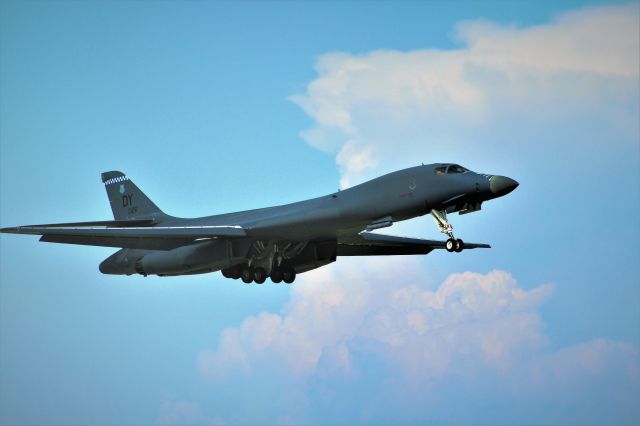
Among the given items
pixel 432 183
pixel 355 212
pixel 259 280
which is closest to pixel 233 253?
pixel 259 280

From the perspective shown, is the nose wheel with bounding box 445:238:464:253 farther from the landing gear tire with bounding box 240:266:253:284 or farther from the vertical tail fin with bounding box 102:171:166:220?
the vertical tail fin with bounding box 102:171:166:220

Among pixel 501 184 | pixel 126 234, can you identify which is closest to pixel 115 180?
pixel 126 234

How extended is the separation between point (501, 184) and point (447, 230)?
2.42 m

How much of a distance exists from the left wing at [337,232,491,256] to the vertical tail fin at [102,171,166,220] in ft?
27.7

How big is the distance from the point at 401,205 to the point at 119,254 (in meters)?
14.6

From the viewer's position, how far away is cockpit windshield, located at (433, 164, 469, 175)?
38.5 metres

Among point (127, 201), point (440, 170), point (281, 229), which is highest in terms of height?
point (127, 201)

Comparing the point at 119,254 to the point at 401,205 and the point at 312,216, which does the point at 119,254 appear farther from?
the point at 401,205

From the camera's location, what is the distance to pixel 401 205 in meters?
38.7

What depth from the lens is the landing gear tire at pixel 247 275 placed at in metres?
44.7

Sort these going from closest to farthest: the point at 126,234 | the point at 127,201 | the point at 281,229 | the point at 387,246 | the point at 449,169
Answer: the point at 449,169
the point at 281,229
the point at 126,234
the point at 387,246
the point at 127,201

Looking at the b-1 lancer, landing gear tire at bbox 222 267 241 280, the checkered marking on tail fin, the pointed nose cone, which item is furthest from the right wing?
the pointed nose cone

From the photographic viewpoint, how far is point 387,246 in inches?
1896

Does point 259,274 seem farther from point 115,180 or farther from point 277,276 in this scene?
point 115,180
